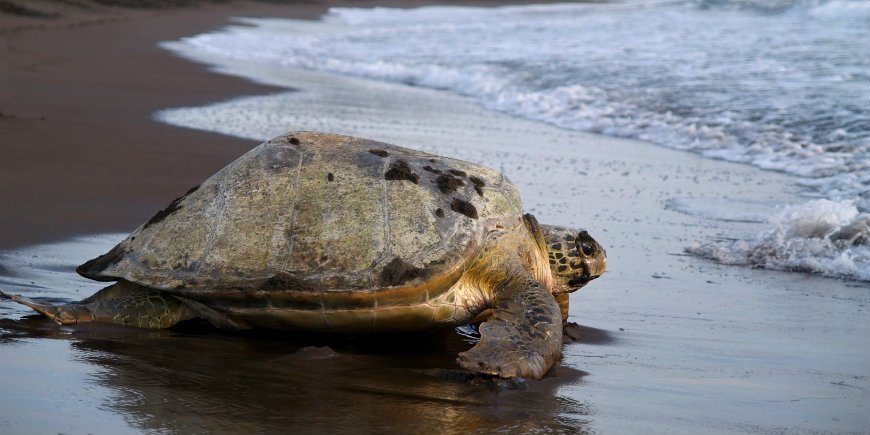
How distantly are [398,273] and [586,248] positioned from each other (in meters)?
1.03

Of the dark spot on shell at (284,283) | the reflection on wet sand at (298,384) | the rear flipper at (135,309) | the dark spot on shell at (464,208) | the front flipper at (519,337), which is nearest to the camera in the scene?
the reflection on wet sand at (298,384)

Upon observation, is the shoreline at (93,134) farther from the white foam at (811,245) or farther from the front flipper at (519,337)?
the white foam at (811,245)

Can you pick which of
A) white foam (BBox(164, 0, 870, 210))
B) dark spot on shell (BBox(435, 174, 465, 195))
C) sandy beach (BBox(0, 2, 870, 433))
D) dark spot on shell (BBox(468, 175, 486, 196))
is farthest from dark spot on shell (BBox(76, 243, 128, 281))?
white foam (BBox(164, 0, 870, 210))

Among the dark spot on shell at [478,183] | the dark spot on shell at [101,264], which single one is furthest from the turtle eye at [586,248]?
the dark spot on shell at [101,264]

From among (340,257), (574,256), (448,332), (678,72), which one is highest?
(678,72)

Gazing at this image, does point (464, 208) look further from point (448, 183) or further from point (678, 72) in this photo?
point (678, 72)

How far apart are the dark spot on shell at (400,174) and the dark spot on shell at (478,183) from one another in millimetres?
261

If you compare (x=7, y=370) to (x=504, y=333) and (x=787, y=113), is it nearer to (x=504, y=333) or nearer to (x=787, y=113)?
(x=504, y=333)

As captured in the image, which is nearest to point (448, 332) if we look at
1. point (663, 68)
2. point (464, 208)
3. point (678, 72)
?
point (464, 208)

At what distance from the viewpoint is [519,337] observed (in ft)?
12.0

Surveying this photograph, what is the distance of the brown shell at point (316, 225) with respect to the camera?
3.77 m

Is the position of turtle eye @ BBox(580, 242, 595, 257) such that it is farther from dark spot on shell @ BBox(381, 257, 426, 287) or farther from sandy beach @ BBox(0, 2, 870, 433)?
dark spot on shell @ BBox(381, 257, 426, 287)

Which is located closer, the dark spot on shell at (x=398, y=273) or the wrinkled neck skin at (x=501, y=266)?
the dark spot on shell at (x=398, y=273)

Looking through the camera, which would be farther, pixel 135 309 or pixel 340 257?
pixel 135 309
